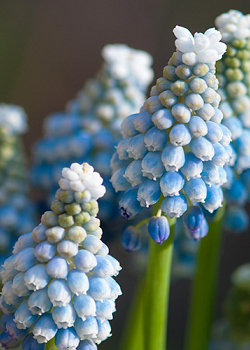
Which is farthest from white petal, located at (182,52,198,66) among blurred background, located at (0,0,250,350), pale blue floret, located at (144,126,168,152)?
blurred background, located at (0,0,250,350)

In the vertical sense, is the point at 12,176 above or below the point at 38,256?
above

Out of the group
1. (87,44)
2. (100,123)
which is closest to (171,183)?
(100,123)

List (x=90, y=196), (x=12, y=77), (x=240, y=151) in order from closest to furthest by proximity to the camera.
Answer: (x=90, y=196)
(x=240, y=151)
(x=12, y=77)

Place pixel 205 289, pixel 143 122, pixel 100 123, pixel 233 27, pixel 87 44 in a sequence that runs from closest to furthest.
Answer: pixel 143 122 < pixel 233 27 < pixel 205 289 < pixel 100 123 < pixel 87 44

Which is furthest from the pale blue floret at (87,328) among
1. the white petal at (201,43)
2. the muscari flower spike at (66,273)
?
the white petal at (201,43)

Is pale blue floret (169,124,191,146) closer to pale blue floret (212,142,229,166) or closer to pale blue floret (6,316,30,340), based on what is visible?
pale blue floret (212,142,229,166)

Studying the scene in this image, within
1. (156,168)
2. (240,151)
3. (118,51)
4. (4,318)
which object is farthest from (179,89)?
(118,51)

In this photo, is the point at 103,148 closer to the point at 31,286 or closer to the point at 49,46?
the point at 31,286

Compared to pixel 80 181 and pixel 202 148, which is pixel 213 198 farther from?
pixel 80 181
